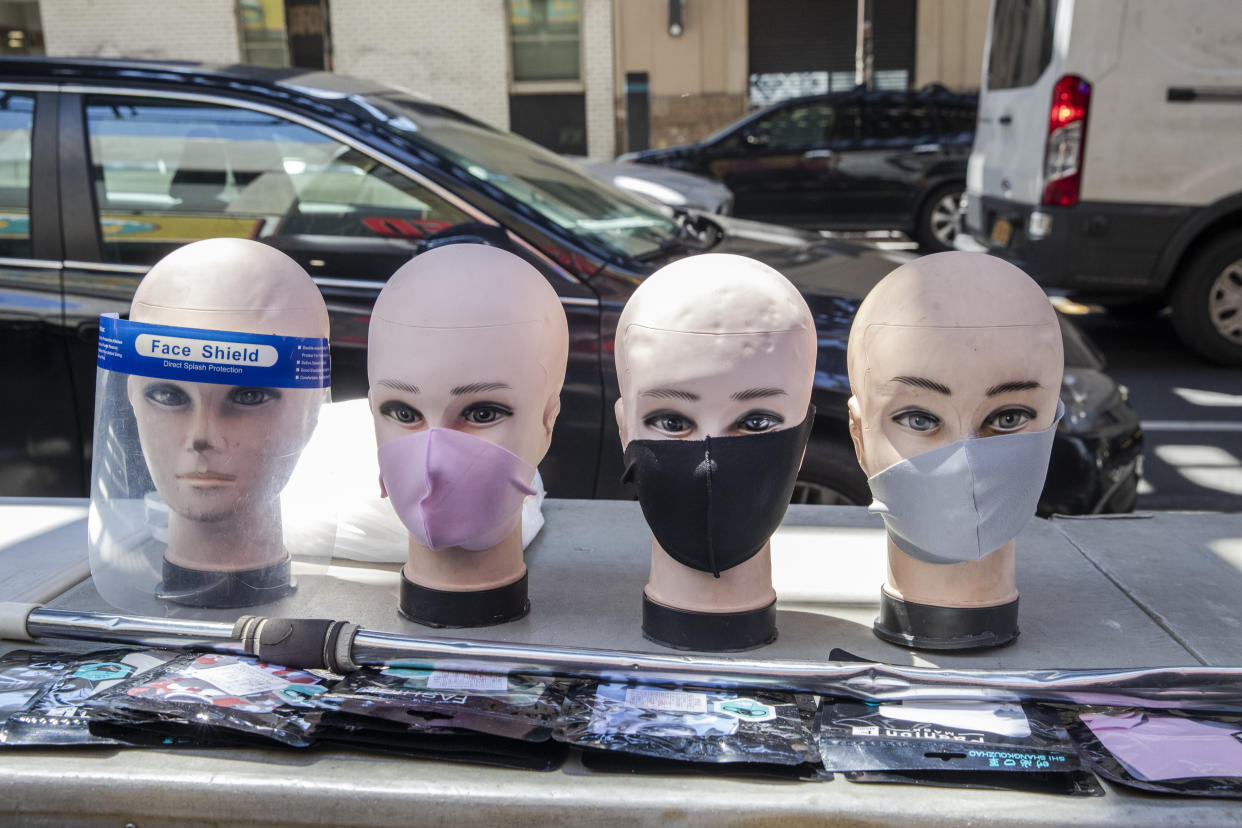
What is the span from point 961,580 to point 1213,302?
513 cm

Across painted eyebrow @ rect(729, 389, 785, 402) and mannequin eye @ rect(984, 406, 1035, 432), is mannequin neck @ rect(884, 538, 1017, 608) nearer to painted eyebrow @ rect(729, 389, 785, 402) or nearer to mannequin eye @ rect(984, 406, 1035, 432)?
mannequin eye @ rect(984, 406, 1035, 432)

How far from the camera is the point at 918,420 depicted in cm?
202

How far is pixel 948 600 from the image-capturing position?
2.12 meters

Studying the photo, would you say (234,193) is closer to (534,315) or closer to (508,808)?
(534,315)

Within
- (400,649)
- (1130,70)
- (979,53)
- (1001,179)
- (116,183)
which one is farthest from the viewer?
(979,53)

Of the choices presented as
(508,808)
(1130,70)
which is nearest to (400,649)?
(508,808)

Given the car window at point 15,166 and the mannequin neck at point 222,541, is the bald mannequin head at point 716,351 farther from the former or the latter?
the car window at point 15,166

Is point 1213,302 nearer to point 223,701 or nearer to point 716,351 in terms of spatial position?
point 716,351

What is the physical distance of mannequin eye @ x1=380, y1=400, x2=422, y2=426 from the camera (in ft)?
6.90

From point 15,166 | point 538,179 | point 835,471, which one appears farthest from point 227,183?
point 835,471

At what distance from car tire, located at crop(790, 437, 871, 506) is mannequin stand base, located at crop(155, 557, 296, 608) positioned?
4.76 ft

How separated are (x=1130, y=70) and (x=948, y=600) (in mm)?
4772

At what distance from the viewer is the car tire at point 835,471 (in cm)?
308

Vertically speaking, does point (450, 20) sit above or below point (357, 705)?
above
